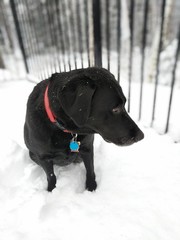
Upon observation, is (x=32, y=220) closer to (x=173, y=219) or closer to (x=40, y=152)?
(x=40, y=152)

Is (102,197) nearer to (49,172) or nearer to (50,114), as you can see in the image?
(49,172)

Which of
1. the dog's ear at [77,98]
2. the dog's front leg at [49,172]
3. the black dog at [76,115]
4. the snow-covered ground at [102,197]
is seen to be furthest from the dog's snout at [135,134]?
the dog's front leg at [49,172]

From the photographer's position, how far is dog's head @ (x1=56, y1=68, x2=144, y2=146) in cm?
129

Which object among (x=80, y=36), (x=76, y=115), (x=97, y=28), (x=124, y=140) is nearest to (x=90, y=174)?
(x=124, y=140)

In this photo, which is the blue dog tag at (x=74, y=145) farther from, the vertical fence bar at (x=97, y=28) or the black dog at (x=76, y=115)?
the vertical fence bar at (x=97, y=28)

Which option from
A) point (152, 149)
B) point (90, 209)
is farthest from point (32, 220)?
point (152, 149)

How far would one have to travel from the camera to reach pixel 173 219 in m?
1.69

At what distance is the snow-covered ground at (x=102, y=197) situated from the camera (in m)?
1.65

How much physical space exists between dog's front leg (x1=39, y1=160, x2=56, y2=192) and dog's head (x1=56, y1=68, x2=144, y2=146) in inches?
22.7

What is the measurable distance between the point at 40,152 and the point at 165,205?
1.02m

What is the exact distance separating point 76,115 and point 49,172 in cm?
81

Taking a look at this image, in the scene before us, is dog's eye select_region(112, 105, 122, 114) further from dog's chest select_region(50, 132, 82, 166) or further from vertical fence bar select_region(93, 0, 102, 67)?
vertical fence bar select_region(93, 0, 102, 67)

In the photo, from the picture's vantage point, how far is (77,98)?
49.8 inches

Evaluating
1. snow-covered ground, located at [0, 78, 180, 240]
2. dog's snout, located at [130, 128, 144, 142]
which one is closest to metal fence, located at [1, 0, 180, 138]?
snow-covered ground, located at [0, 78, 180, 240]
